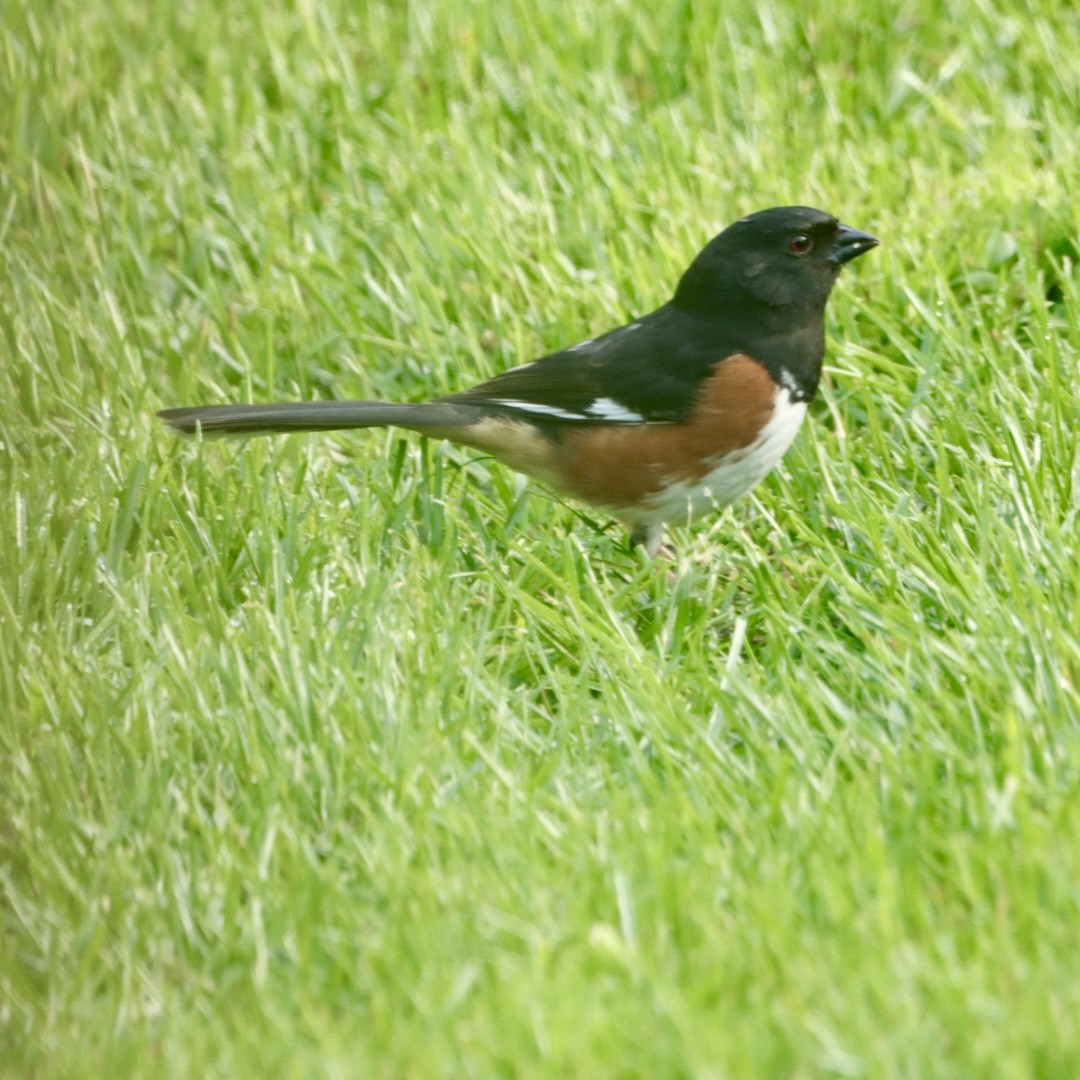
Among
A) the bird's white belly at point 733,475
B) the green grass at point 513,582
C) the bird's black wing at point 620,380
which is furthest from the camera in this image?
the bird's black wing at point 620,380

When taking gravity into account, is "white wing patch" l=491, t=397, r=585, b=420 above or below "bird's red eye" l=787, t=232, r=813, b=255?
below

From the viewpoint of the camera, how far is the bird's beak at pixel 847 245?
14.2 ft

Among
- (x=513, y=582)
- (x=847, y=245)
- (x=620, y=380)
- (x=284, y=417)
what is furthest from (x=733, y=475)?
(x=284, y=417)

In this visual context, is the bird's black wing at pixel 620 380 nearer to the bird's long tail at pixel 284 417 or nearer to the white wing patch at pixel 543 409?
the white wing patch at pixel 543 409

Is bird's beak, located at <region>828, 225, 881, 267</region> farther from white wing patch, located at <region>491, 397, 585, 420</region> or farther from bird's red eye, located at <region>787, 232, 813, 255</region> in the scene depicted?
white wing patch, located at <region>491, 397, 585, 420</region>

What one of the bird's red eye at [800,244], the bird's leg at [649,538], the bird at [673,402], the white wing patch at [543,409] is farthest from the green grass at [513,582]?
the bird's red eye at [800,244]

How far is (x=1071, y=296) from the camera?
4500 mm

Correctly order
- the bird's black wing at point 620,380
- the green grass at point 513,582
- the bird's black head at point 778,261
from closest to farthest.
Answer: the green grass at point 513,582 → the bird's black wing at point 620,380 → the bird's black head at point 778,261

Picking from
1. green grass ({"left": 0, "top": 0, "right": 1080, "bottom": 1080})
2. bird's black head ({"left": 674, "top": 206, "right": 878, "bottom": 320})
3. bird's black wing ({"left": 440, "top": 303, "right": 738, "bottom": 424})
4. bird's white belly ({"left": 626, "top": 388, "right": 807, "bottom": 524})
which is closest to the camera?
green grass ({"left": 0, "top": 0, "right": 1080, "bottom": 1080})

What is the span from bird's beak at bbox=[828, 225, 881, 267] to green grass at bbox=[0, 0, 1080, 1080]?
34 cm

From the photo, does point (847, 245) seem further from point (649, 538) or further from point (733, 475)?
point (649, 538)

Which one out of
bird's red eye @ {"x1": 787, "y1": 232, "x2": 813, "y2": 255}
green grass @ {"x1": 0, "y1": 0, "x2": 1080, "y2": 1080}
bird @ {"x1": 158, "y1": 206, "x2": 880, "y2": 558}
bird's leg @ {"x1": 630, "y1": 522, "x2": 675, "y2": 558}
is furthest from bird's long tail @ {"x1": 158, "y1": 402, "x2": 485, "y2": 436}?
bird's red eye @ {"x1": 787, "y1": 232, "x2": 813, "y2": 255}

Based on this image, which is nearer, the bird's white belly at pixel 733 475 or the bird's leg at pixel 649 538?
the bird's white belly at pixel 733 475

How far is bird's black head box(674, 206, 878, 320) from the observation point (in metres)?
4.27
